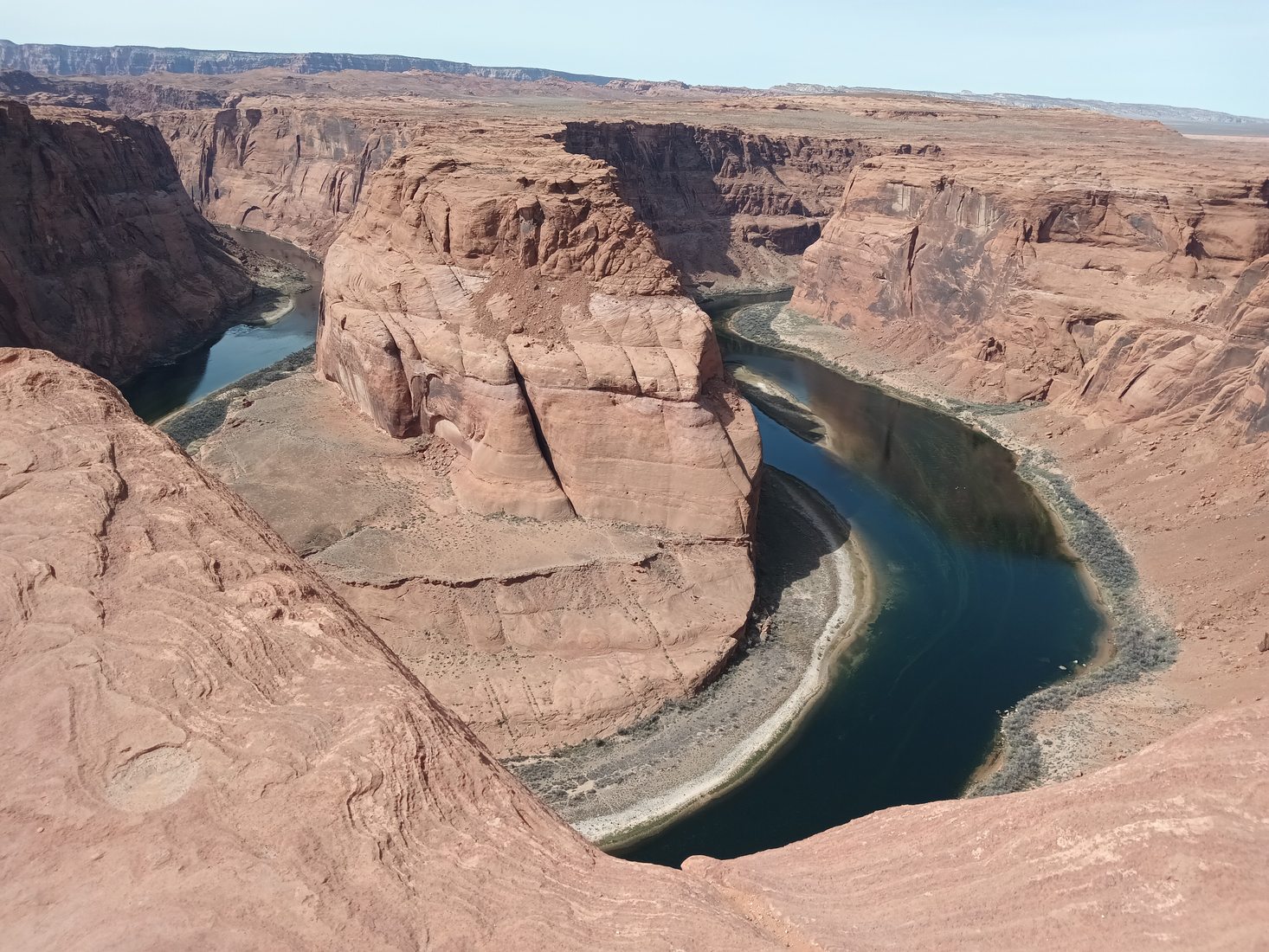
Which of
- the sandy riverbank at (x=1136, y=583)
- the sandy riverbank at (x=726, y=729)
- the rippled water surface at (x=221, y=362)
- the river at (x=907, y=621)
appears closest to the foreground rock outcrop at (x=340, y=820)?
the sandy riverbank at (x=726, y=729)

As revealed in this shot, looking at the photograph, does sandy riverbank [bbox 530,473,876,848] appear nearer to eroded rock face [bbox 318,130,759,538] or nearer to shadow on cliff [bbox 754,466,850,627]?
shadow on cliff [bbox 754,466,850,627]

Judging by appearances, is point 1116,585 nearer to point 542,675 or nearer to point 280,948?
point 542,675

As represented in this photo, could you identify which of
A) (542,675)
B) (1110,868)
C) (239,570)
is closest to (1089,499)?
(542,675)

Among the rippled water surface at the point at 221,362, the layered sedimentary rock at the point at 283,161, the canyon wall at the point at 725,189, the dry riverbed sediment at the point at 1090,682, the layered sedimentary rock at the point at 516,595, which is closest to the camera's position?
the dry riverbed sediment at the point at 1090,682

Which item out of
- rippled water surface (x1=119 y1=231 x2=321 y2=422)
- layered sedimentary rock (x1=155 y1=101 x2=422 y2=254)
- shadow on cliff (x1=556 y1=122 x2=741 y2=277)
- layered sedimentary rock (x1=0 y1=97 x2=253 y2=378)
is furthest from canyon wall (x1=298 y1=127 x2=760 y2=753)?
layered sedimentary rock (x1=155 y1=101 x2=422 y2=254)

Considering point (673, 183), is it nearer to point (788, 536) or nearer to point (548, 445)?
point (788, 536)

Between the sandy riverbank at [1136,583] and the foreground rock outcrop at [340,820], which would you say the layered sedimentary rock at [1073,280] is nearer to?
the sandy riverbank at [1136,583]
